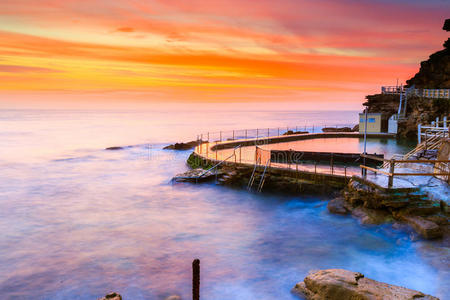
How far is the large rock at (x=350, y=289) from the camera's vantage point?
844 centimetres

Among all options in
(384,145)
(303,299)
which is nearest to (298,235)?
(303,299)

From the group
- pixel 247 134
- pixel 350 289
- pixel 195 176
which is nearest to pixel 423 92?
pixel 247 134

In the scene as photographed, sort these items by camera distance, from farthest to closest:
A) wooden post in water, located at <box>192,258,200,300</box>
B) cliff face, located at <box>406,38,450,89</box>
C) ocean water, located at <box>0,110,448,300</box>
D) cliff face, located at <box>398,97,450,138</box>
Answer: cliff face, located at <box>406,38,450,89</box> → cliff face, located at <box>398,97,450,138</box> → ocean water, located at <box>0,110,448,300</box> → wooden post in water, located at <box>192,258,200,300</box>

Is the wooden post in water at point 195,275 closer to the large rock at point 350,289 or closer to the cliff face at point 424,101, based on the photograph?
the large rock at point 350,289

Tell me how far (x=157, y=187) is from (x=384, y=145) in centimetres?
2524

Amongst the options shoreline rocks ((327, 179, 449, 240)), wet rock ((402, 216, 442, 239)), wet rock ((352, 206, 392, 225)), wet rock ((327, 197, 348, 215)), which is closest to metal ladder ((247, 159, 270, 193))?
wet rock ((327, 197, 348, 215))

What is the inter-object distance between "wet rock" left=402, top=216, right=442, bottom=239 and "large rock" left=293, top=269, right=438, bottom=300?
512 cm

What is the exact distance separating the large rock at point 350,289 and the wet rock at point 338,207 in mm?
7978

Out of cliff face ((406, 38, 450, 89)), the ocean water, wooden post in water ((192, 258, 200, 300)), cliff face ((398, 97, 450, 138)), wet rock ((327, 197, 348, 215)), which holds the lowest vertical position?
the ocean water

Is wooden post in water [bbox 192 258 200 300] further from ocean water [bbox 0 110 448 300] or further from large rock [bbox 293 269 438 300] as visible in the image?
large rock [bbox 293 269 438 300]

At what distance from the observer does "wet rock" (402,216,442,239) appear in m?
13.1

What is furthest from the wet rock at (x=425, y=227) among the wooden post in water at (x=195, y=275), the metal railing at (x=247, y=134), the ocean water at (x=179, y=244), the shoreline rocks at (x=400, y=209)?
the metal railing at (x=247, y=134)

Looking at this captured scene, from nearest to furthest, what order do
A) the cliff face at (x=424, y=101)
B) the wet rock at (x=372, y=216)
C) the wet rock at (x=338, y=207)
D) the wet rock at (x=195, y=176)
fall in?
the wet rock at (x=372, y=216)
the wet rock at (x=338, y=207)
the wet rock at (x=195, y=176)
the cliff face at (x=424, y=101)

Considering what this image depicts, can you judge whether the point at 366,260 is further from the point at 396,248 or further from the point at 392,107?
the point at 392,107
